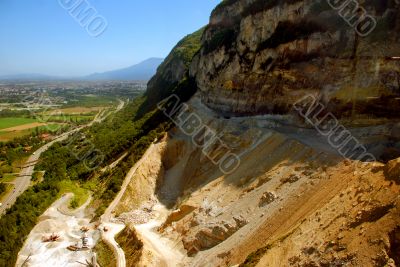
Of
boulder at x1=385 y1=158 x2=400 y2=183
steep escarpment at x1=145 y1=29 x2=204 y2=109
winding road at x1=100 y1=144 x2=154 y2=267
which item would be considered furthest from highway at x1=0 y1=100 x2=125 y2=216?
boulder at x1=385 y1=158 x2=400 y2=183

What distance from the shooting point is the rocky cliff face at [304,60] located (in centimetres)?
3123

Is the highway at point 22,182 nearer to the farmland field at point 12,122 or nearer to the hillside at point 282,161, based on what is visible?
the hillside at point 282,161

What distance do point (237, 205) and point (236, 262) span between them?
555 cm

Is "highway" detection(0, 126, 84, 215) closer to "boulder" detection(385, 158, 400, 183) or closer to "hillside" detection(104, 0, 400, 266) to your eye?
"hillside" detection(104, 0, 400, 266)

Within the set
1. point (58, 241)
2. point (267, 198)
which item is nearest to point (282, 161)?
point (267, 198)

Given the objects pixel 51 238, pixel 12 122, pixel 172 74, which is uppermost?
pixel 12 122

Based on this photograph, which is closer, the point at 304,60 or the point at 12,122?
the point at 304,60

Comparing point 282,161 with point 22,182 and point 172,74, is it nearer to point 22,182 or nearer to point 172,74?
point 22,182

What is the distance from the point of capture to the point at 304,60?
36219mm

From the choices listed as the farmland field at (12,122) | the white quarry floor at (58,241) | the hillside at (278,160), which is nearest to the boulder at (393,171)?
the hillside at (278,160)

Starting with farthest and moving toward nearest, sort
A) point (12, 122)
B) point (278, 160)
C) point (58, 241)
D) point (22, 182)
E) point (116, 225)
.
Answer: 1. point (12, 122)
2. point (22, 182)
3. point (116, 225)
4. point (58, 241)
5. point (278, 160)

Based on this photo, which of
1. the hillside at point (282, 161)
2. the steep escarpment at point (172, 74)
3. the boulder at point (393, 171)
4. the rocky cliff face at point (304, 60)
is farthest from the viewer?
the steep escarpment at point (172, 74)

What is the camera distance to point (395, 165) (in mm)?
21094

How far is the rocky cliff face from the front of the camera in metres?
31.2
